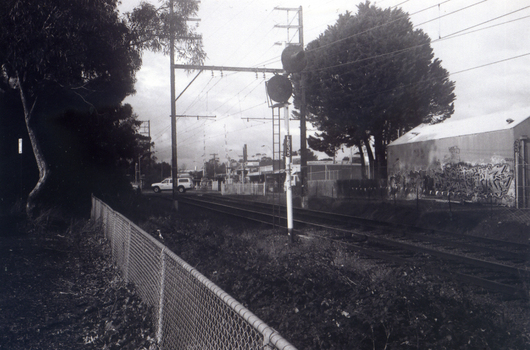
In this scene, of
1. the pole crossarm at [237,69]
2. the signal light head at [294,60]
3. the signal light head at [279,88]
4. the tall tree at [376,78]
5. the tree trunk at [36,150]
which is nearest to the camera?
the signal light head at [279,88]

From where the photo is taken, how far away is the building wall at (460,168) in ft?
63.6

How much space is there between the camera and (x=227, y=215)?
68.4ft

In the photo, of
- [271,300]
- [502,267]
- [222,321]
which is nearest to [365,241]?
[502,267]

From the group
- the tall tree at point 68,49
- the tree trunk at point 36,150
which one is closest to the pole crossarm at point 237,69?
the tall tree at point 68,49

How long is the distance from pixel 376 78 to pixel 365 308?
2497 cm

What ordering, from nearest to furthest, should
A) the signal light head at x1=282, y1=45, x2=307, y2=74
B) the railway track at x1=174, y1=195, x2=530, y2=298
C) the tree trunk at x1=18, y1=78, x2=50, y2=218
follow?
the railway track at x1=174, y1=195, x2=530, y2=298 → the signal light head at x1=282, y1=45, x2=307, y2=74 → the tree trunk at x1=18, y1=78, x2=50, y2=218

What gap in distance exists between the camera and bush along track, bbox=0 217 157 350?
466cm

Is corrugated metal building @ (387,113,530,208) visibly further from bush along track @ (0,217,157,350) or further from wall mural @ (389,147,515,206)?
bush along track @ (0,217,157,350)

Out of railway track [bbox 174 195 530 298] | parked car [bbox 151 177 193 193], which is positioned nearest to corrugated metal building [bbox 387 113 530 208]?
railway track [bbox 174 195 530 298]

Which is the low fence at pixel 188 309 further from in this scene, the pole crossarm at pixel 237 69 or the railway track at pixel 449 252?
the pole crossarm at pixel 237 69

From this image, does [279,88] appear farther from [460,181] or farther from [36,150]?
[460,181]

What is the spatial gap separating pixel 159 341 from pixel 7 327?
7.16ft

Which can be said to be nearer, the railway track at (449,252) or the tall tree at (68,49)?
the railway track at (449,252)

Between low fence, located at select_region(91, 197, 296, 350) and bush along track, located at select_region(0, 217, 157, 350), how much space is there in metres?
0.31
